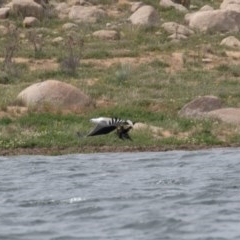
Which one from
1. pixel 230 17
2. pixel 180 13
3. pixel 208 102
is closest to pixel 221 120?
pixel 208 102

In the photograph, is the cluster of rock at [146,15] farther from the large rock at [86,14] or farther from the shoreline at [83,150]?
the shoreline at [83,150]

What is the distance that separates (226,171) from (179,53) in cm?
1197

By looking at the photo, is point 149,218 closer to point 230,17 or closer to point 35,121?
point 35,121

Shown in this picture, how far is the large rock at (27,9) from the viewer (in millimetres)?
33562

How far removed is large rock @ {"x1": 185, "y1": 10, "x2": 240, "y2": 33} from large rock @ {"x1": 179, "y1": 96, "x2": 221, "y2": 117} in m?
10.3

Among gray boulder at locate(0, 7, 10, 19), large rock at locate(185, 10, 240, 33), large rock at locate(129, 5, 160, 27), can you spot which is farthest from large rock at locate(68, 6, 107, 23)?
large rock at locate(185, 10, 240, 33)

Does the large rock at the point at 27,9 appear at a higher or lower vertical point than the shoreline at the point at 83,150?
higher

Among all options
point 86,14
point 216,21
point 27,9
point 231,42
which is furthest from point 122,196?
point 86,14

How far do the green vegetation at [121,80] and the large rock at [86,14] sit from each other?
1.67 ft

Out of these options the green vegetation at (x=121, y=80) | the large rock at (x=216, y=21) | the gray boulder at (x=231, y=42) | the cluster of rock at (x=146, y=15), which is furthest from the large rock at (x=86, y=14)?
the gray boulder at (x=231, y=42)

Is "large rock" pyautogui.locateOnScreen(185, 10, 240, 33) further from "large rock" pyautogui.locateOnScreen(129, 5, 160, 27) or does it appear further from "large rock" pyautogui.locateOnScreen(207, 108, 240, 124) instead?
"large rock" pyautogui.locateOnScreen(207, 108, 240, 124)

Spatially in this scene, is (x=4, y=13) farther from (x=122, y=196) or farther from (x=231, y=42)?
(x=122, y=196)

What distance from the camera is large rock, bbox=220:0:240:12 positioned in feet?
115

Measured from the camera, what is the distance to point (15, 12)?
33531mm
